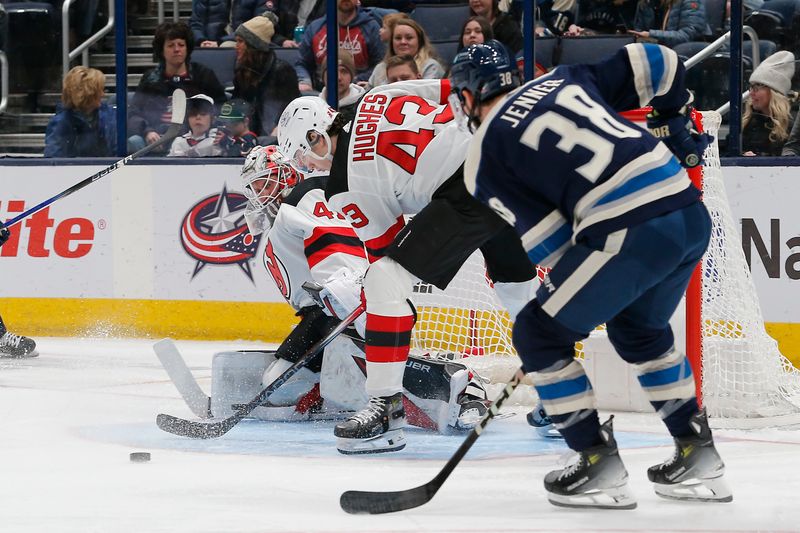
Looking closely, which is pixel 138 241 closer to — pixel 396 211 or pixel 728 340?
pixel 396 211

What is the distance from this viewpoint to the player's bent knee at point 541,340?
2553 mm

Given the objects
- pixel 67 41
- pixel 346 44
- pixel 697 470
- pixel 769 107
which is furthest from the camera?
pixel 67 41

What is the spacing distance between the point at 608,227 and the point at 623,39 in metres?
2.85

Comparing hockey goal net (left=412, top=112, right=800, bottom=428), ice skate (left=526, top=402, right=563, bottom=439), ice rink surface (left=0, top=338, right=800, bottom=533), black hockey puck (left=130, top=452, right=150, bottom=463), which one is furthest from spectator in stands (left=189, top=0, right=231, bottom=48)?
black hockey puck (left=130, top=452, right=150, bottom=463)

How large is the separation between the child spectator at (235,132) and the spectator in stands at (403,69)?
80 cm

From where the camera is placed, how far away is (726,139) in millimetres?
4840

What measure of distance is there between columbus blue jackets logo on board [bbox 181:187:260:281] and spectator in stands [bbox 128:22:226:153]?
1.52ft

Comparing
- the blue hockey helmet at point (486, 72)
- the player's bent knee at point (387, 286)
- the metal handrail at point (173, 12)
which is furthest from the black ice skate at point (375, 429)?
the metal handrail at point (173, 12)

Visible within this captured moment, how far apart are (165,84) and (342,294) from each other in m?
2.83

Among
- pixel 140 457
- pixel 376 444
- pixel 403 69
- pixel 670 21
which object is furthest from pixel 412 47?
pixel 140 457

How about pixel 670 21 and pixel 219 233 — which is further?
pixel 219 233

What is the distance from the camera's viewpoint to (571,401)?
2.59m

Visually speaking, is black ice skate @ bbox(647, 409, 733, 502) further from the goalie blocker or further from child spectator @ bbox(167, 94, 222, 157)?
child spectator @ bbox(167, 94, 222, 157)

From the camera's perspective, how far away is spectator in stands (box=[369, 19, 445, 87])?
210 inches
